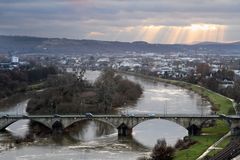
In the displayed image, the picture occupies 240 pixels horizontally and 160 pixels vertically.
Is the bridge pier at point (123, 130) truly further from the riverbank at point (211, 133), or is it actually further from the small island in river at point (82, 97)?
the small island in river at point (82, 97)

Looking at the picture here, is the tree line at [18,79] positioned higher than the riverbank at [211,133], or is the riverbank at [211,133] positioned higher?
the tree line at [18,79]

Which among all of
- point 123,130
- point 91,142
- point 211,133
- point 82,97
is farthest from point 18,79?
point 211,133

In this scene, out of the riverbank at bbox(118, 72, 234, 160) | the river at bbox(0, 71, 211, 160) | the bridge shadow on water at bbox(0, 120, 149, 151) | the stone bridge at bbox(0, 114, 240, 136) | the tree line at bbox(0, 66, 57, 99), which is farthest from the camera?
the tree line at bbox(0, 66, 57, 99)

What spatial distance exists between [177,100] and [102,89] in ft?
39.5

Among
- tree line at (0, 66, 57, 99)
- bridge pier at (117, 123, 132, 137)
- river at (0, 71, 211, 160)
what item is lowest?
river at (0, 71, 211, 160)

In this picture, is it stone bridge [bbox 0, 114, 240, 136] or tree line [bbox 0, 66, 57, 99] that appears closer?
stone bridge [bbox 0, 114, 240, 136]

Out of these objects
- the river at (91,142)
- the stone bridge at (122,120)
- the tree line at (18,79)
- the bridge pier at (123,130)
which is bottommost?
the river at (91,142)

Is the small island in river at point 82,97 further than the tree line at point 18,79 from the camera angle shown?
No

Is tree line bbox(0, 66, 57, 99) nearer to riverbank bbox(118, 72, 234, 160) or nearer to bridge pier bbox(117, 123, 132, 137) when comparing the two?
riverbank bbox(118, 72, 234, 160)

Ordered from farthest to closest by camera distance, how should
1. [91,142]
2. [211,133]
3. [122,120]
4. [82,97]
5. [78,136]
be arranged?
[82,97], [122,120], [78,136], [211,133], [91,142]

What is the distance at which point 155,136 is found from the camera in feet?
156

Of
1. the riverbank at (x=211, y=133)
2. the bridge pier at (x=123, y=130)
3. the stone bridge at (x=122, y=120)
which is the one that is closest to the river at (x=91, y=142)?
the bridge pier at (x=123, y=130)

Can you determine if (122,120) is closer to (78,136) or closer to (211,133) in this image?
(78,136)

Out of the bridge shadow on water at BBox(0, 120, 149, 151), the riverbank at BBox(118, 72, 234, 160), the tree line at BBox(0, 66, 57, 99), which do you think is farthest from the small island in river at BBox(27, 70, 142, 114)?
the riverbank at BBox(118, 72, 234, 160)
